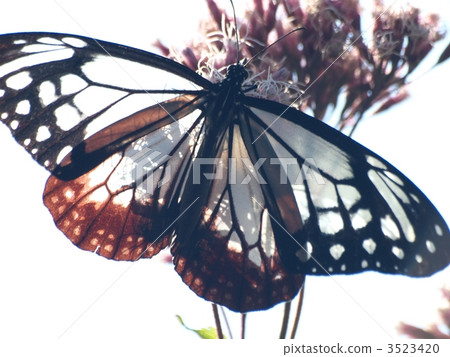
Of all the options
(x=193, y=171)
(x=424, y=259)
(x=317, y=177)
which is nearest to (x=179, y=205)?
(x=193, y=171)

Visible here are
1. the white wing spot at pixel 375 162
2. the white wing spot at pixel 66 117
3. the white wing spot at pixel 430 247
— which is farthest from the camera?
the white wing spot at pixel 66 117

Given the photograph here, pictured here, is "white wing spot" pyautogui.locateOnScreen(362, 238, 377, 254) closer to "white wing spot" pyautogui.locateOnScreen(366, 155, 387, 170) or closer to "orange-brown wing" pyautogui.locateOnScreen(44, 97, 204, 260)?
"white wing spot" pyautogui.locateOnScreen(366, 155, 387, 170)

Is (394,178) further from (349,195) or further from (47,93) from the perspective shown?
(47,93)

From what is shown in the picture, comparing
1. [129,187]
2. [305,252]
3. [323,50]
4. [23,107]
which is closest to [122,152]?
[129,187]

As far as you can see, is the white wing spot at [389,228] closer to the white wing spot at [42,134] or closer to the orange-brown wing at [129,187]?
the orange-brown wing at [129,187]

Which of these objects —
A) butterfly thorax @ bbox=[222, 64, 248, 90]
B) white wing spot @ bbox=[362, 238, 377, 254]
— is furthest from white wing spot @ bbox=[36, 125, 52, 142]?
white wing spot @ bbox=[362, 238, 377, 254]

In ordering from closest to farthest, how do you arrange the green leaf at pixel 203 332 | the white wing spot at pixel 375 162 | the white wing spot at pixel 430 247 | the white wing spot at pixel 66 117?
the white wing spot at pixel 430 247 → the white wing spot at pixel 375 162 → the white wing spot at pixel 66 117 → the green leaf at pixel 203 332

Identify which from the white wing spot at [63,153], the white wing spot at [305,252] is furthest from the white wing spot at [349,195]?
the white wing spot at [63,153]

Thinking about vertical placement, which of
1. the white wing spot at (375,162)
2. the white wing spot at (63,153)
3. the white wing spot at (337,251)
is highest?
the white wing spot at (63,153)

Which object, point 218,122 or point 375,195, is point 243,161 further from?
point 375,195
